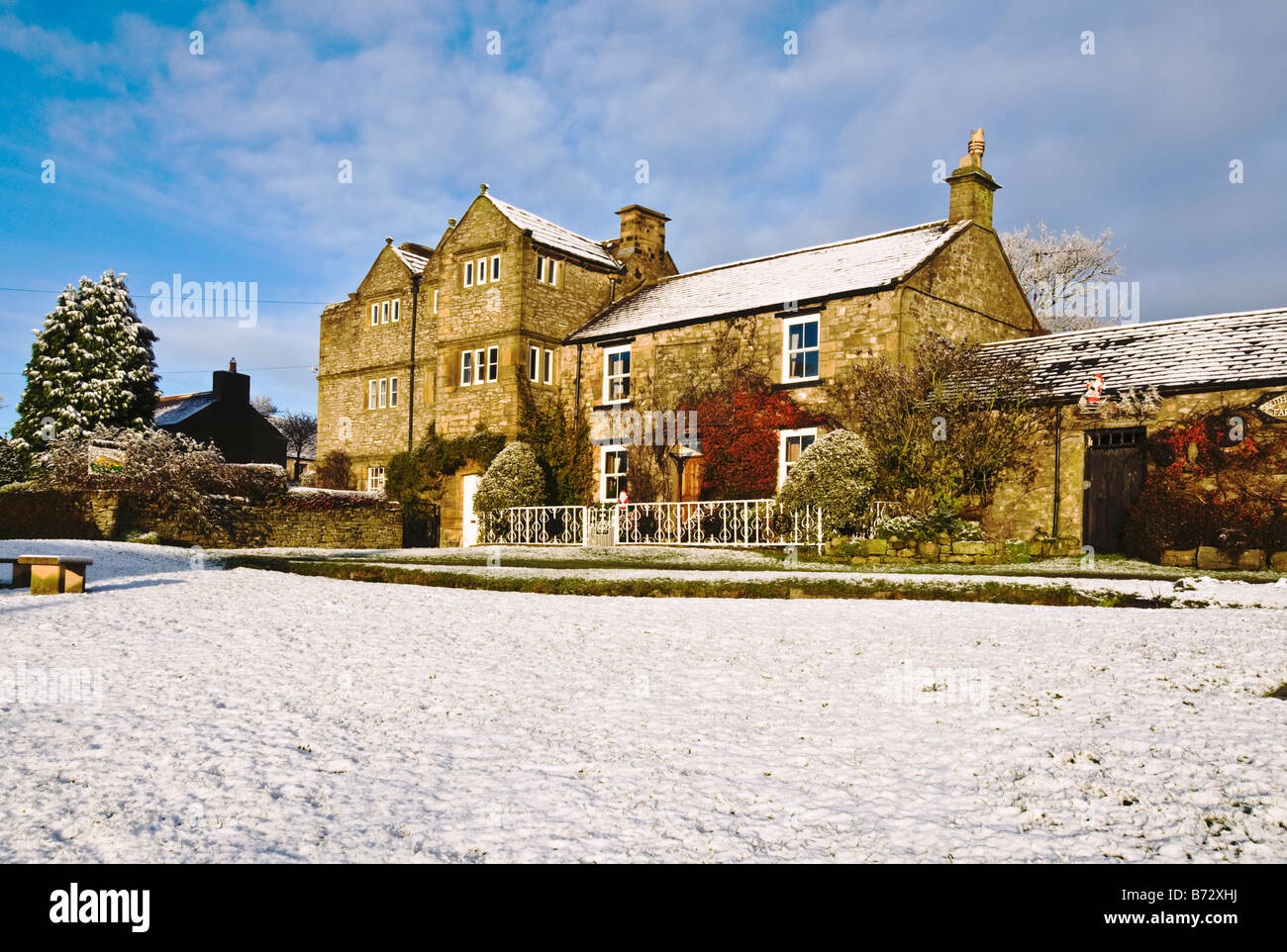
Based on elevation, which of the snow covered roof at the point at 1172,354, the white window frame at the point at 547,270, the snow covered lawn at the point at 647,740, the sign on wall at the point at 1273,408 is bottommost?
the snow covered lawn at the point at 647,740

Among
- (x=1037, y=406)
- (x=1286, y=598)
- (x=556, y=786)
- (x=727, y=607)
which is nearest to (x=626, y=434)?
(x=1037, y=406)

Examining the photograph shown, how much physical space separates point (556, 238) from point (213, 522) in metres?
13.4

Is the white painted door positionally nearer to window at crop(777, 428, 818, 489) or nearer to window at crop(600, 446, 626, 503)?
window at crop(600, 446, 626, 503)

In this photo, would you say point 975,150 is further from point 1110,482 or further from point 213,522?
point 213,522

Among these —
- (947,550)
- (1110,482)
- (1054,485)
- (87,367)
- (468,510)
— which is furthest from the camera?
(87,367)

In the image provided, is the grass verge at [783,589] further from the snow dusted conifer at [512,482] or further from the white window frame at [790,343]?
the white window frame at [790,343]

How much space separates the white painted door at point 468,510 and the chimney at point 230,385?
76.2 ft

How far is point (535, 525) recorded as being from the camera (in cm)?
2392

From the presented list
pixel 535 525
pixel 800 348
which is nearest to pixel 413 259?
pixel 535 525

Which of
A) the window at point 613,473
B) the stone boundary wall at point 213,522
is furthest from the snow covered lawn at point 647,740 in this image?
the window at point 613,473

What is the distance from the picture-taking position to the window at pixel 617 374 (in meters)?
26.1

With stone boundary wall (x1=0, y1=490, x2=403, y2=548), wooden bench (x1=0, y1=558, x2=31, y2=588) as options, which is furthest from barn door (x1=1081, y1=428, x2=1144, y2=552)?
wooden bench (x1=0, y1=558, x2=31, y2=588)

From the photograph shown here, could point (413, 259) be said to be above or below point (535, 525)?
above

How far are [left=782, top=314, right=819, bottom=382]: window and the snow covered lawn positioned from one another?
1425 cm
